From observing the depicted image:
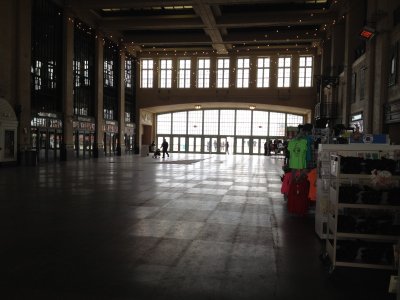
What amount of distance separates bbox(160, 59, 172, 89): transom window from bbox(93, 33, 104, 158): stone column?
8.81 m

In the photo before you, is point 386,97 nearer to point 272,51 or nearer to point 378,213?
point 378,213

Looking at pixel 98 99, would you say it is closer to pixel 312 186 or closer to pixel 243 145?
pixel 243 145

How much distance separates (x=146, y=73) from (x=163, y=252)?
1338 inches

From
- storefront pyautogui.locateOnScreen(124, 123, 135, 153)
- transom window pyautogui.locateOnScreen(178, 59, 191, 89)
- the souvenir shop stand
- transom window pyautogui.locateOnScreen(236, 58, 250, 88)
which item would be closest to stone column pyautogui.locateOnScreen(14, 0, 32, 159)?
storefront pyautogui.locateOnScreen(124, 123, 135, 153)

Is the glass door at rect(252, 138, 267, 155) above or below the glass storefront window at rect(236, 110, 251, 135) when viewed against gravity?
below

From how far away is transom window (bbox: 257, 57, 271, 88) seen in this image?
35250 millimetres

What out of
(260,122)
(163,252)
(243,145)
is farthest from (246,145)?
(163,252)

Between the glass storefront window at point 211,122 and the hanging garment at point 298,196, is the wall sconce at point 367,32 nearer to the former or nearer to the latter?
the hanging garment at point 298,196

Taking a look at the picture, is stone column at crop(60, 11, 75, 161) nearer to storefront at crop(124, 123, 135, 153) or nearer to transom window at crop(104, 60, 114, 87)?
transom window at crop(104, 60, 114, 87)

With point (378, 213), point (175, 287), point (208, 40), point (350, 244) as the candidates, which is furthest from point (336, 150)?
point (208, 40)

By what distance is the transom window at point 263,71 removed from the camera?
35250 mm

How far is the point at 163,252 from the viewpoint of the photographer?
16.2 ft

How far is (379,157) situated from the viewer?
15.7ft

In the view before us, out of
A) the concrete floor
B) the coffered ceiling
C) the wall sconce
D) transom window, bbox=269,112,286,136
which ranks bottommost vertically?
the concrete floor
